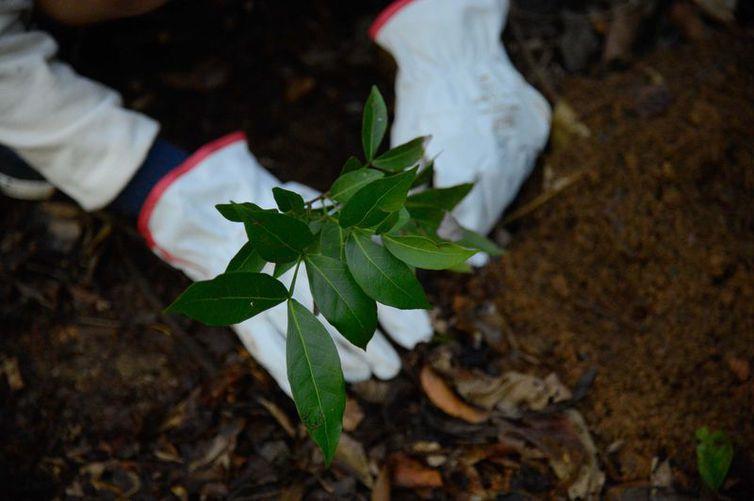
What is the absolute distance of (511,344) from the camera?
4.40 ft

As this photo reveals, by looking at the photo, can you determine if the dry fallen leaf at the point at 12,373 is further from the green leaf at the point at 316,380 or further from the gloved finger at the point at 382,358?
the green leaf at the point at 316,380

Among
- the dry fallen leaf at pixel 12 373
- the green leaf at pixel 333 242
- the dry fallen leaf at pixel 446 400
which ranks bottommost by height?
the dry fallen leaf at pixel 12 373

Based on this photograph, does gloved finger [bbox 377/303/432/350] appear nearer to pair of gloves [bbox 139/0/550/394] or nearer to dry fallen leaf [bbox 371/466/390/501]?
pair of gloves [bbox 139/0/550/394]

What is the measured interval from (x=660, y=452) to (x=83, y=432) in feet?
4.10

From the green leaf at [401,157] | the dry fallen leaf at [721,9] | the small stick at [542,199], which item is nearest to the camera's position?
the green leaf at [401,157]

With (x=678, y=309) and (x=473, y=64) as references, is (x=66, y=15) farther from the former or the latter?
(x=678, y=309)

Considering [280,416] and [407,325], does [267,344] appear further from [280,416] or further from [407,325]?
[407,325]

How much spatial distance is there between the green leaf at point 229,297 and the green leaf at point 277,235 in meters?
0.03

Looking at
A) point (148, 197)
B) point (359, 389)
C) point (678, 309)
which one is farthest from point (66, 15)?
point (678, 309)

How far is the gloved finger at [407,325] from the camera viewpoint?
4.33 feet

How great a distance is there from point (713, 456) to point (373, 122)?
910mm

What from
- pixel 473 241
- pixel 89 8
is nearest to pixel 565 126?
pixel 473 241

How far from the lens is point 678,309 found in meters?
1.27

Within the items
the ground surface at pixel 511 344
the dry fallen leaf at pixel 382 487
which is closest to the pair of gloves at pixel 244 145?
the ground surface at pixel 511 344
